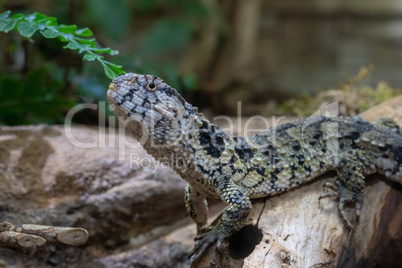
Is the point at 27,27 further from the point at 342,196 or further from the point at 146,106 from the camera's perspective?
the point at 342,196

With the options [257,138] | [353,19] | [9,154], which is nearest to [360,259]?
[257,138]

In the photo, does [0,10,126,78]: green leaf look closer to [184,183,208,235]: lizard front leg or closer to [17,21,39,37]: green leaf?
[17,21,39,37]: green leaf

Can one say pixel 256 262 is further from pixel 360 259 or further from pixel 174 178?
pixel 174 178

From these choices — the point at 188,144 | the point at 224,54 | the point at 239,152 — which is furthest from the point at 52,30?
the point at 224,54

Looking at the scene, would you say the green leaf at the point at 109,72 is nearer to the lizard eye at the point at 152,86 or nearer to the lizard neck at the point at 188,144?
the lizard eye at the point at 152,86

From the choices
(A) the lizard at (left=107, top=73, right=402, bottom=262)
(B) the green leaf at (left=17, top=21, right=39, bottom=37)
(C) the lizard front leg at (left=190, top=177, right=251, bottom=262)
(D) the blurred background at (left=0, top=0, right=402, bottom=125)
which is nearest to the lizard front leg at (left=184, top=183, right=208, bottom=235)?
(A) the lizard at (left=107, top=73, right=402, bottom=262)

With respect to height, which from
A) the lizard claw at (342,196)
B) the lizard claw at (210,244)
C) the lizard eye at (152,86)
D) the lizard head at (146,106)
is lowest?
the lizard claw at (210,244)

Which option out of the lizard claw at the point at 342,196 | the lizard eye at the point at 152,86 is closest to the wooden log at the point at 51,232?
the lizard eye at the point at 152,86
